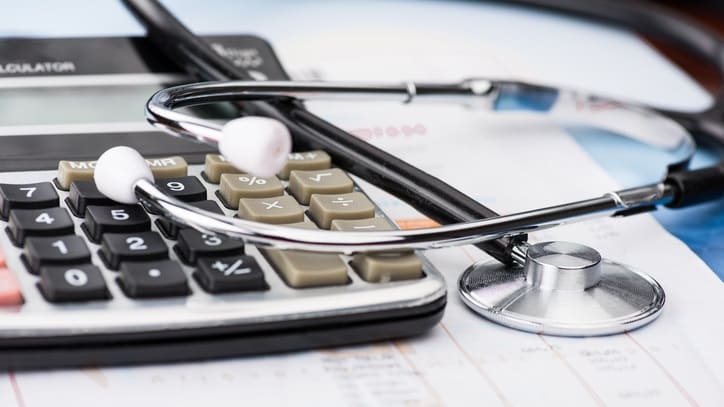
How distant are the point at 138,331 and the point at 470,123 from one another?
336 millimetres

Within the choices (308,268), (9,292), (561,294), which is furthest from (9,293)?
(561,294)

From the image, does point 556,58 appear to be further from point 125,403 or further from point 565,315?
point 125,403

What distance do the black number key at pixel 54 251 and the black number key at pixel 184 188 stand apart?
58 millimetres

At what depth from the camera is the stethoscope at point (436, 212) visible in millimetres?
367

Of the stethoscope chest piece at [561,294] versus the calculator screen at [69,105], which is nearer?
the stethoscope chest piece at [561,294]

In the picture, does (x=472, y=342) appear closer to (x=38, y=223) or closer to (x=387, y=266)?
(x=387, y=266)

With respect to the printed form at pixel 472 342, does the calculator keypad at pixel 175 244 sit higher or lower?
higher

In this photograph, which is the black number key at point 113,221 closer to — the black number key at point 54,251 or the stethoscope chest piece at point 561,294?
the black number key at point 54,251

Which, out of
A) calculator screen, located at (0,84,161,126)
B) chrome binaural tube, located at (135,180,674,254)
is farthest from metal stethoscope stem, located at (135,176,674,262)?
calculator screen, located at (0,84,161,126)

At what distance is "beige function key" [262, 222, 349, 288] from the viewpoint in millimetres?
380

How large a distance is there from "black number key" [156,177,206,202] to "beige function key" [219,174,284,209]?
0.01m

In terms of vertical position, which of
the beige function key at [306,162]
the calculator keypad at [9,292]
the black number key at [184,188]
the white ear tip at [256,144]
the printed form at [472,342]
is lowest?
the printed form at [472,342]

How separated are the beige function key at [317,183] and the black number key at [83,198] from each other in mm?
81

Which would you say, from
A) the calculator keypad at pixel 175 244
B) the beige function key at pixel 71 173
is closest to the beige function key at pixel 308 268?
the calculator keypad at pixel 175 244
